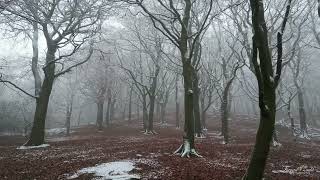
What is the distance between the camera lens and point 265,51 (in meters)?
7.87

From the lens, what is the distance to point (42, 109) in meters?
21.0

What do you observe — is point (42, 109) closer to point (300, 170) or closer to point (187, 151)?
point (187, 151)

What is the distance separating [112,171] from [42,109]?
12.3 meters

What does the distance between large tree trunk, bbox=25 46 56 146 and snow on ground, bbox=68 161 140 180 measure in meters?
10.8

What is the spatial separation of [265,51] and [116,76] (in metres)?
31.6

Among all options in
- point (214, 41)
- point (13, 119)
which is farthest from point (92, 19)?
point (13, 119)

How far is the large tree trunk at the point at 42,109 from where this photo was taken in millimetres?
20453

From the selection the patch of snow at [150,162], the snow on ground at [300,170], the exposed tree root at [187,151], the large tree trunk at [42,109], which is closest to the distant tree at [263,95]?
the snow on ground at [300,170]

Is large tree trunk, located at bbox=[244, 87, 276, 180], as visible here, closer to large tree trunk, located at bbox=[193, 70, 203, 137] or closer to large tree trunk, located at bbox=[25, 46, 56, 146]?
large tree trunk, located at bbox=[25, 46, 56, 146]

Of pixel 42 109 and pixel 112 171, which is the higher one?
pixel 42 109

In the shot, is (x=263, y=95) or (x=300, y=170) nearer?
(x=263, y=95)

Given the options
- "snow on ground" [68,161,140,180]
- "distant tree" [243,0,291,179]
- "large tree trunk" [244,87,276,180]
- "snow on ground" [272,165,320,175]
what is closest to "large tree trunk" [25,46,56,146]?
"snow on ground" [68,161,140,180]

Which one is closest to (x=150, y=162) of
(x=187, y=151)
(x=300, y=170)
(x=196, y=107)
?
(x=187, y=151)

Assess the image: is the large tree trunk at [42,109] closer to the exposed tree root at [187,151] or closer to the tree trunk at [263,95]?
the exposed tree root at [187,151]
